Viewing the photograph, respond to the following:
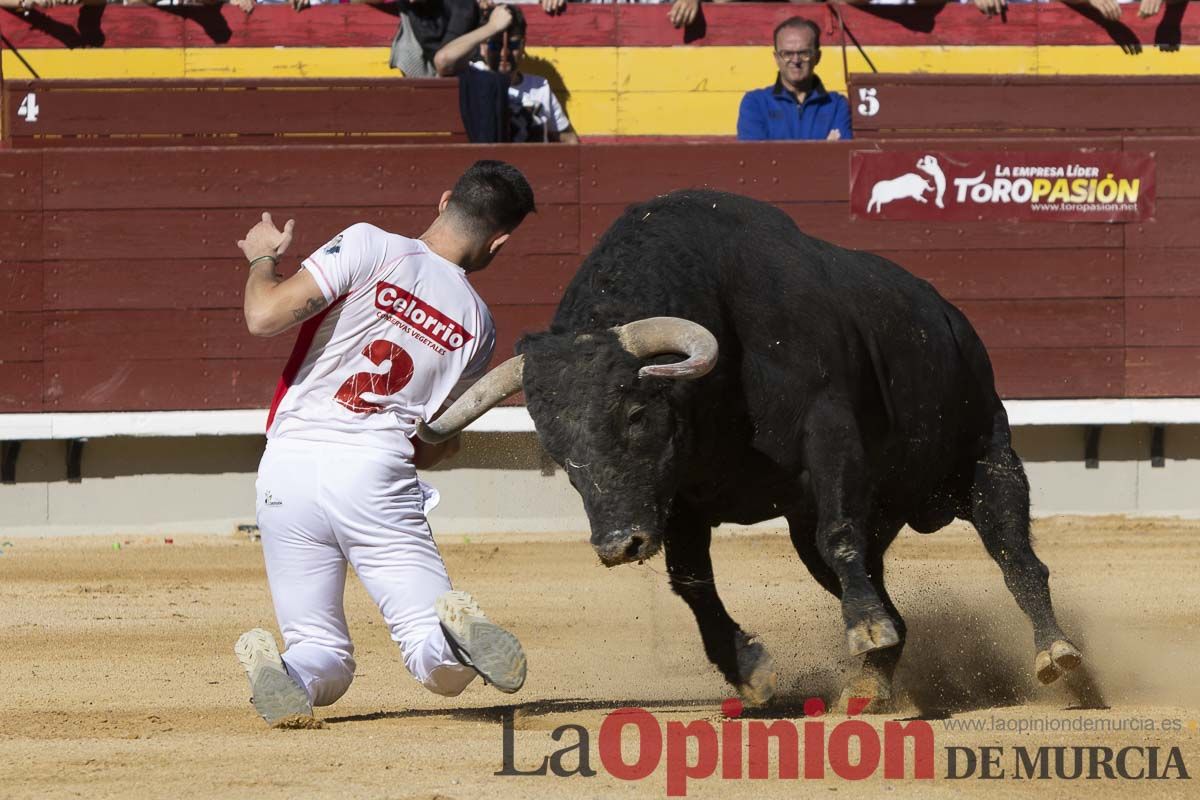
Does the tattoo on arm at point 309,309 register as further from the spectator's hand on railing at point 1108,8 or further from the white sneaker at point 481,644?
the spectator's hand on railing at point 1108,8

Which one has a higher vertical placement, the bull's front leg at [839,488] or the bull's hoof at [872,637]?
the bull's front leg at [839,488]

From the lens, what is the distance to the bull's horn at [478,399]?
418cm

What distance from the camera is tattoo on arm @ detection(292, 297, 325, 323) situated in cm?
391

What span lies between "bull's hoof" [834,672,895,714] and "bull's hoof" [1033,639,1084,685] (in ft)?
1.32

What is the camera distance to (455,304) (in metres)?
4.13

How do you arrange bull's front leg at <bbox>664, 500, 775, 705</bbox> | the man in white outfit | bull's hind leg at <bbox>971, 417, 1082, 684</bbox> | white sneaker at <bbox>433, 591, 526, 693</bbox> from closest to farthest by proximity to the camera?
white sneaker at <bbox>433, 591, 526, 693</bbox>, the man in white outfit, bull's front leg at <bbox>664, 500, 775, 705</bbox>, bull's hind leg at <bbox>971, 417, 1082, 684</bbox>

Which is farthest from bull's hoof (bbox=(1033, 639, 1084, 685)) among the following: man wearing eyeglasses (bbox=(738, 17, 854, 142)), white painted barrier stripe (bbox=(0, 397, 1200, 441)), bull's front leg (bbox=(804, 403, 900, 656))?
man wearing eyeglasses (bbox=(738, 17, 854, 142))

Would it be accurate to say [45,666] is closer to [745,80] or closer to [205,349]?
[205,349]

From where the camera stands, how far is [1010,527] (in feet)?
17.3

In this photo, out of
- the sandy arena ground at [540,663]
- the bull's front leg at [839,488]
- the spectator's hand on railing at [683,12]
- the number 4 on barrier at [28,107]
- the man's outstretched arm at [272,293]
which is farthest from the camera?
the spectator's hand on railing at [683,12]

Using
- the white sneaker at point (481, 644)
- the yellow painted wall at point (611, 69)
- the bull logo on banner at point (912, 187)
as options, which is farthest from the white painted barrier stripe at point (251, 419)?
the white sneaker at point (481, 644)

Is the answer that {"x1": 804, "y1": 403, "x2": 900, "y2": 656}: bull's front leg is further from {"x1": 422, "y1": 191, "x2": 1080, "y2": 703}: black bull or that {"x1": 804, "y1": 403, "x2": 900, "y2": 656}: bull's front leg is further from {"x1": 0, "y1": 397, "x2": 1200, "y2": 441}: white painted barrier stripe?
{"x1": 0, "y1": 397, "x2": 1200, "y2": 441}: white painted barrier stripe

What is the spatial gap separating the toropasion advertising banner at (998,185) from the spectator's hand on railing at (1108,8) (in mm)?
1030

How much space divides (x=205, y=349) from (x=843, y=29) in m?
3.75
